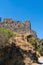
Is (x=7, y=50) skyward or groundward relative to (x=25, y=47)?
groundward

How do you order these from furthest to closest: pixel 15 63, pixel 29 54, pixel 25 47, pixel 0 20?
1. pixel 0 20
2. pixel 29 54
3. pixel 25 47
4. pixel 15 63

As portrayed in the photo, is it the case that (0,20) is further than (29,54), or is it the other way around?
(0,20)

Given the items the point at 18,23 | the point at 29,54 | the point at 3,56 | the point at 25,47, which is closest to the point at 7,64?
the point at 3,56

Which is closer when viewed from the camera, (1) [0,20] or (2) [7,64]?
(2) [7,64]

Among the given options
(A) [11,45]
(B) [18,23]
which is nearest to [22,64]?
(A) [11,45]

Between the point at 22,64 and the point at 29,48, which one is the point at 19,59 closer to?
the point at 22,64

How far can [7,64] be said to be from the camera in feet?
78.5

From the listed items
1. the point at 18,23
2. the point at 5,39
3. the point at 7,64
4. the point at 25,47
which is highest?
the point at 18,23

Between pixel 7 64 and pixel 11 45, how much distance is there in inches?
91.2

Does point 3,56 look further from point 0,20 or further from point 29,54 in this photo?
point 0,20

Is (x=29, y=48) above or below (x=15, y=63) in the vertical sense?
above

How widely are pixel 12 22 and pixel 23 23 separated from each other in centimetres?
689

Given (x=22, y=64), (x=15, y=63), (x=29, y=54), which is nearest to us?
(x=15, y=63)

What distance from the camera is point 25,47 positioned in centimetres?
3309
